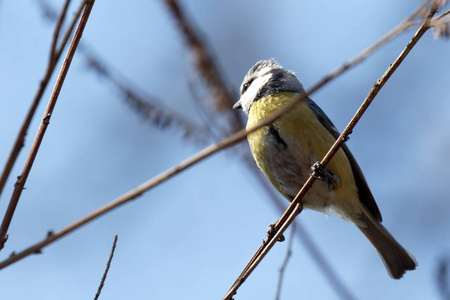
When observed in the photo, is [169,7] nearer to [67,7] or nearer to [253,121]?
[67,7]

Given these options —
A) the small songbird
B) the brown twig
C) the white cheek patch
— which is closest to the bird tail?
the small songbird

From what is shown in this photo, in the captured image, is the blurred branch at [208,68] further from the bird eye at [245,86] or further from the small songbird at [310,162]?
the bird eye at [245,86]

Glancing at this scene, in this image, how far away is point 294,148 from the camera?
367 cm

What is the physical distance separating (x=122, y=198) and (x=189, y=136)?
1.37 metres

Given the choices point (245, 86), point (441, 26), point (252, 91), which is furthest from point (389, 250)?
point (441, 26)

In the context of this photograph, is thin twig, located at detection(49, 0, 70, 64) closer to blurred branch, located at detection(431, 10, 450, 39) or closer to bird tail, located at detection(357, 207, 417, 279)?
blurred branch, located at detection(431, 10, 450, 39)

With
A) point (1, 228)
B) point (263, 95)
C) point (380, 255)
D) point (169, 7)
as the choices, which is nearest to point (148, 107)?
point (169, 7)

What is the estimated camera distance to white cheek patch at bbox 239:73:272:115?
14.3 feet

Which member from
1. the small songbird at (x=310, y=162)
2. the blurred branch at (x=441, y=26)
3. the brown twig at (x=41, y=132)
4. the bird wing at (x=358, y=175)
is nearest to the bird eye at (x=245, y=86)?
the small songbird at (x=310, y=162)

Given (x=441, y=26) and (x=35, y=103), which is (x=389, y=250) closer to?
(x=441, y=26)

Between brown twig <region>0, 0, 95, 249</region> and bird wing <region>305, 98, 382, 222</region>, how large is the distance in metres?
2.81

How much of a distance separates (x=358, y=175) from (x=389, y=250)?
701mm

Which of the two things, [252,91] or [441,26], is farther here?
[252,91]

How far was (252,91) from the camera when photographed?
4.45m
